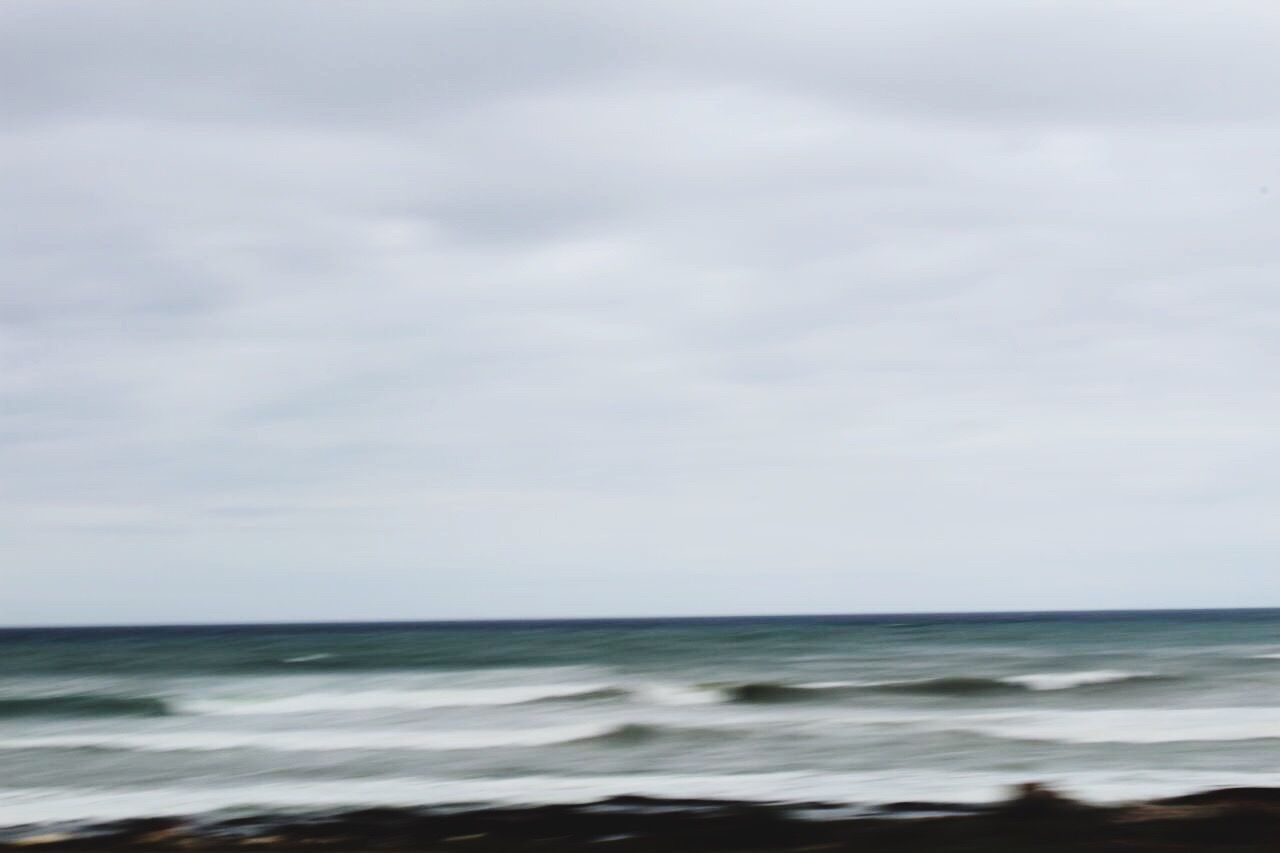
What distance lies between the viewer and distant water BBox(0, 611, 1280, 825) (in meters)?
15.2

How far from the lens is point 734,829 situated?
11453 millimetres

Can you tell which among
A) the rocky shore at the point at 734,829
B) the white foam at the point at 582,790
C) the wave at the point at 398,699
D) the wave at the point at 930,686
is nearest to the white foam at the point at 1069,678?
the wave at the point at 930,686

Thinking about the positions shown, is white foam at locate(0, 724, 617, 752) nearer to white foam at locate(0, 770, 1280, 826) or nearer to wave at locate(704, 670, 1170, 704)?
white foam at locate(0, 770, 1280, 826)

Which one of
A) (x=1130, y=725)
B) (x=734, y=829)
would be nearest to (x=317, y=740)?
(x=734, y=829)

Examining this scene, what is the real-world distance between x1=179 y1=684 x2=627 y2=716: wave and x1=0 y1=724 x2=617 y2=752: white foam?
422 centimetres

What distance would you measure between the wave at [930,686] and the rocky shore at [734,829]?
1381 cm

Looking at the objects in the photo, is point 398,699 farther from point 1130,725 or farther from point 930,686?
point 1130,725

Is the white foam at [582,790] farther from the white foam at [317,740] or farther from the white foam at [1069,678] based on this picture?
the white foam at [1069,678]

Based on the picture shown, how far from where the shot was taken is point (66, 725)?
24.5m

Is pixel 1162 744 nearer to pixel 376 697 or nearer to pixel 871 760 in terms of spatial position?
pixel 871 760

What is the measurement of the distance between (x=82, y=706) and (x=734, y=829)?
857 inches

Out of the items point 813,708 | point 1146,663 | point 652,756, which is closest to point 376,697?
point 813,708

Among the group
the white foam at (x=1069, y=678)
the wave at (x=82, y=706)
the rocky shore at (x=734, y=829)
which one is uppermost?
the rocky shore at (x=734, y=829)

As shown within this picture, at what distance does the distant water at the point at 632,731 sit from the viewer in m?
15.2
